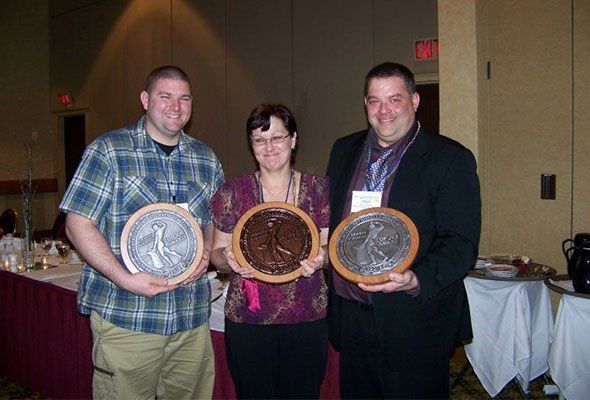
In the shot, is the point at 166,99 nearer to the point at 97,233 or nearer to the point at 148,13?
the point at 97,233

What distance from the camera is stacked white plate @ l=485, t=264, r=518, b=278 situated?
3.85m

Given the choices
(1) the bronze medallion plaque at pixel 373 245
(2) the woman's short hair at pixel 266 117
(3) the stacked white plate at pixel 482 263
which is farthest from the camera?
(3) the stacked white plate at pixel 482 263

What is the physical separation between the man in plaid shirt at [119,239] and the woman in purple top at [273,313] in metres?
0.23

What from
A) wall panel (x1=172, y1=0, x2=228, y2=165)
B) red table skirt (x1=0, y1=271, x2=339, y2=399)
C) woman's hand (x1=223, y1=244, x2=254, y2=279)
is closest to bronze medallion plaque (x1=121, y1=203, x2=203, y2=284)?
woman's hand (x1=223, y1=244, x2=254, y2=279)

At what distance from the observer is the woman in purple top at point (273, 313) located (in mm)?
2221

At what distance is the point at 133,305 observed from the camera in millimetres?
2326

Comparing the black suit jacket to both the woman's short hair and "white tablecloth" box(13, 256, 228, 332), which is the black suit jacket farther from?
"white tablecloth" box(13, 256, 228, 332)

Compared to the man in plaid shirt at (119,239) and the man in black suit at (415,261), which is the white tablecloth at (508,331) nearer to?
the man in black suit at (415,261)

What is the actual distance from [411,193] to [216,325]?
1.27 m

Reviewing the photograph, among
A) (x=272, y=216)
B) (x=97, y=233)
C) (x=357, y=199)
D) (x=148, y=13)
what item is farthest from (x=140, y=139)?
(x=148, y=13)

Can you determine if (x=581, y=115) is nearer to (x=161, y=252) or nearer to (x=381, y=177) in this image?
(x=381, y=177)

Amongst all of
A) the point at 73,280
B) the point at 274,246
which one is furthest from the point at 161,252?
the point at 73,280

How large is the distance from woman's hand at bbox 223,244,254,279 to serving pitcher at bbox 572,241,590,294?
84.1 inches

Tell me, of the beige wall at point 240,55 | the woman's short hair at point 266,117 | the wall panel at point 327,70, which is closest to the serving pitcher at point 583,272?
the woman's short hair at point 266,117
